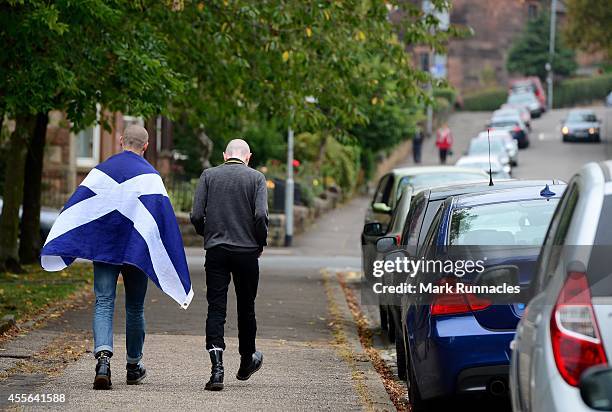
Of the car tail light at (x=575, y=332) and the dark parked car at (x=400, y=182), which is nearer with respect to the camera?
the car tail light at (x=575, y=332)

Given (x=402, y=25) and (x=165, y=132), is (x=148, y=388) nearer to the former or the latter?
(x=402, y=25)

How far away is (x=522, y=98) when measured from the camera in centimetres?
9231

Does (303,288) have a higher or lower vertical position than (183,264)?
lower

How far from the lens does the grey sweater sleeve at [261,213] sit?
9.55 m

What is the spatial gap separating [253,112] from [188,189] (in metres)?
8.58

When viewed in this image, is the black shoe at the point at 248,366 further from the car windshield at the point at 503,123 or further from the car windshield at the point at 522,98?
the car windshield at the point at 522,98

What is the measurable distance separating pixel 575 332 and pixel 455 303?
2922 mm

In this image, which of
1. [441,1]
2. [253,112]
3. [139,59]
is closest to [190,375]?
[139,59]

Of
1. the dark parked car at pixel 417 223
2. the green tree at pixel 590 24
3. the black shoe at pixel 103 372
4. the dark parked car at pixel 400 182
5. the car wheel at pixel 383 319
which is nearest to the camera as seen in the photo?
the black shoe at pixel 103 372

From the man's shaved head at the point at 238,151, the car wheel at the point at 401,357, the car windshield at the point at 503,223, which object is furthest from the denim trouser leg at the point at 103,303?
the car windshield at the point at 503,223

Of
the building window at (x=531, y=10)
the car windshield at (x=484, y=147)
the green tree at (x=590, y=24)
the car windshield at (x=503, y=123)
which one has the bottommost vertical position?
the car windshield at (x=484, y=147)

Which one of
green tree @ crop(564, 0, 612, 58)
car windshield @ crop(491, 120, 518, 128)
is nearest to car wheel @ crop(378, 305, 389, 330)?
green tree @ crop(564, 0, 612, 58)

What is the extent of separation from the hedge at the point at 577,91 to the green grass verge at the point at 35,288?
88115 millimetres

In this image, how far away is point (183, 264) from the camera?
31.5ft
